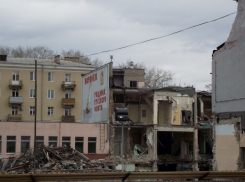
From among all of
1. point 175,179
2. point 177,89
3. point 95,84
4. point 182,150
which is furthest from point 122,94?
point 175,179

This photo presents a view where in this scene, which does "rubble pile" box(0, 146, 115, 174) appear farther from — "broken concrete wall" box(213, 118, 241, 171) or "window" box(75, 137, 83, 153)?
"broken concrete wall" box(213, 118, 241, 171)

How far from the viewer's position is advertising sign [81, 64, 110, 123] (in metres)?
47.4

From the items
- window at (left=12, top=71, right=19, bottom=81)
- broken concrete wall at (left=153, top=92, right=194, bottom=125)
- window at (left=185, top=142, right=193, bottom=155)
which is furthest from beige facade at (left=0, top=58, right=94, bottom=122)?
window at (left=185, top=142, right=193, bottom=155)

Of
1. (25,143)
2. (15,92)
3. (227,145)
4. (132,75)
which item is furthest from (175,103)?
(15,92)

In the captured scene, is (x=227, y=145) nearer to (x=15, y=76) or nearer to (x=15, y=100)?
(x=15, y=100)

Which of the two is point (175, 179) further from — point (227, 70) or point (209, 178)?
point (227, 70)

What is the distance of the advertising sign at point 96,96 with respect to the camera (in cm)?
4738

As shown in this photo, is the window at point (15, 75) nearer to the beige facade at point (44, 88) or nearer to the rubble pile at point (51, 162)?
the beige facade at point (44, 88)

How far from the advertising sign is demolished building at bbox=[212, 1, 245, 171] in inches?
824

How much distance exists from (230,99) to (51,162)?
18366mm

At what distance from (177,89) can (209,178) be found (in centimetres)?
3658

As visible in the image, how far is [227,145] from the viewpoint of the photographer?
2616 cm

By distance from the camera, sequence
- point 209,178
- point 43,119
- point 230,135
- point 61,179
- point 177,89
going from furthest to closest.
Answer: point 43,119 < point 177,89 < point 230,135 < point 209,178 < point 61,179

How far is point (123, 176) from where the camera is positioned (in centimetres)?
1277
